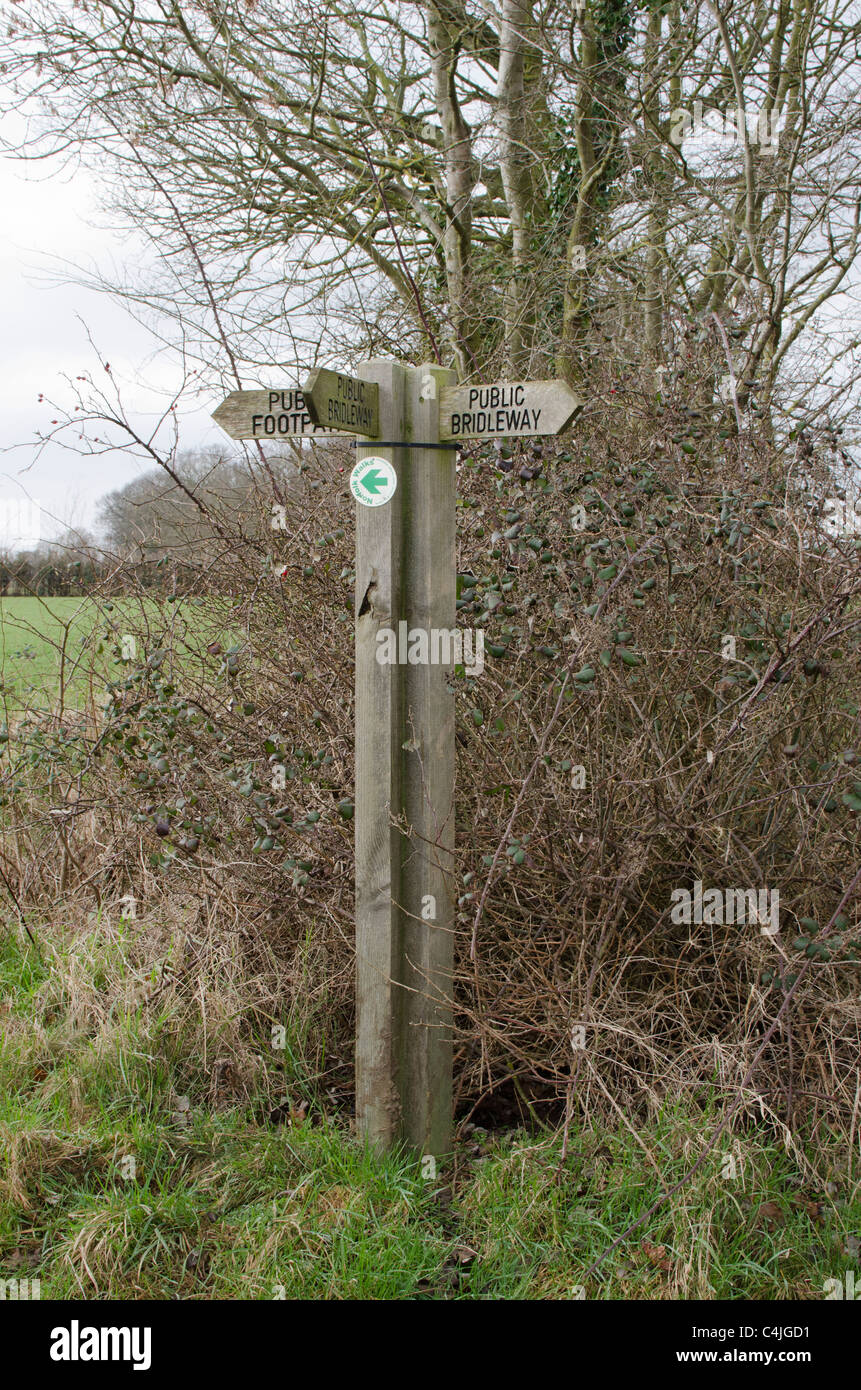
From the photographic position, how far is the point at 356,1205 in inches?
117

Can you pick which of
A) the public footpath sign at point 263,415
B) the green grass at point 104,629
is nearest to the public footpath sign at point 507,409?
the public footpath sign at point 263,415

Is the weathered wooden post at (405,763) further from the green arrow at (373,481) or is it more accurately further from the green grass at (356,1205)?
the green grass at (356,1205)

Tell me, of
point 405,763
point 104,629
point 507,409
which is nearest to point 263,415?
point 507,409

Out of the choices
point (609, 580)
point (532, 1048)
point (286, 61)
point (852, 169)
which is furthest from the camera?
point (286, 61)

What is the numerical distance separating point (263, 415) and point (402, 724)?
99 cm

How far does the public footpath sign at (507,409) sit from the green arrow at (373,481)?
0.22 metres

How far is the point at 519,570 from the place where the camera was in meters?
3.85

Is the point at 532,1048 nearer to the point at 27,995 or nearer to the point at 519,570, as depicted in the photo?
the point at 519,570

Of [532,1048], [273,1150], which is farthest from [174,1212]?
[532,1048]

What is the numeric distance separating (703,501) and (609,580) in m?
0.63

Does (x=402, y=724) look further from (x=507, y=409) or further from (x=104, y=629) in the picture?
(x=104, y=629)

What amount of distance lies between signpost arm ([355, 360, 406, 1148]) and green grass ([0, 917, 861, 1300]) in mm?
246

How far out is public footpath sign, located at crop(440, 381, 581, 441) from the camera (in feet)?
9.91

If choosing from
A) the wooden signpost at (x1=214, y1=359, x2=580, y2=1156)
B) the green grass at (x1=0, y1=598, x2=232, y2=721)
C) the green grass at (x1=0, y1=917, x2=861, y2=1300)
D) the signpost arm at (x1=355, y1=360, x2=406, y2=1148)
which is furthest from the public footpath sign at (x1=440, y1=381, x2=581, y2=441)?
the green grass at (x1=0, y1=598, x2=232, y2=721)
